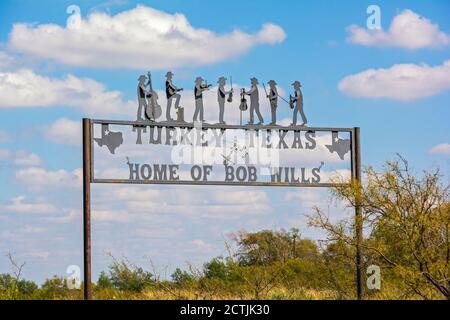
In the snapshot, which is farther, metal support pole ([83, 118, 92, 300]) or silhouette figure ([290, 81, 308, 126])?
silhouette figure ([290, 81, 308, 126])

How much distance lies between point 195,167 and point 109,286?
17.8ft

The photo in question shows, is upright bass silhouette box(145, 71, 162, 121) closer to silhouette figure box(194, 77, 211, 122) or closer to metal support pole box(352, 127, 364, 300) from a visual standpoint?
silhouette figure box(194, 77, 211, 122)

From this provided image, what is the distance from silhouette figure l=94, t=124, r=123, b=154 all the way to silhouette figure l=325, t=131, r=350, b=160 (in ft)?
16.8

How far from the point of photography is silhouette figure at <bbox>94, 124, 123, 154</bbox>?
1814cm

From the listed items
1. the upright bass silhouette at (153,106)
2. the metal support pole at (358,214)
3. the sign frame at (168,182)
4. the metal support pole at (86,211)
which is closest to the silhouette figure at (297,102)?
the sign frame at (168,182)

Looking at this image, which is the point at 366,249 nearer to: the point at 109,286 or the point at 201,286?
the point at 201,286

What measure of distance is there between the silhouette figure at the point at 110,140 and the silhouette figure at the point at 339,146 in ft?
16.8

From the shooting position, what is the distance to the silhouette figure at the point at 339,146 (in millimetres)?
20156

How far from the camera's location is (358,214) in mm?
18594

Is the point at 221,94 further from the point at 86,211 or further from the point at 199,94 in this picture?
the point at 86,211

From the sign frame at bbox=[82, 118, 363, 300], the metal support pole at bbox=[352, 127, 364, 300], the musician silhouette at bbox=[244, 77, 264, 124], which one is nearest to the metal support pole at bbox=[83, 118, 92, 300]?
the sign frame at bbox=[82, 118, 363, 300]

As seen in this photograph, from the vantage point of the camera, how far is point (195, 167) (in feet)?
60.8
